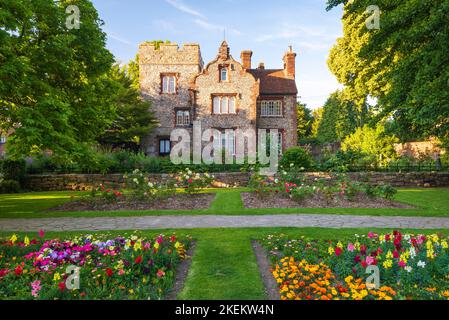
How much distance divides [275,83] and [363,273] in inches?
1083

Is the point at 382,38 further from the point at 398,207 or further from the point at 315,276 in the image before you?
the point at 315,276

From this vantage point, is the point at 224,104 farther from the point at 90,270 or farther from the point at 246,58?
the point at 90,270

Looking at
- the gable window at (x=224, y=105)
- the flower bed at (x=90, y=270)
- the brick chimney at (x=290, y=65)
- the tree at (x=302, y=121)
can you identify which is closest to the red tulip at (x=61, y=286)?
the flower bed at (x=90, y=270)

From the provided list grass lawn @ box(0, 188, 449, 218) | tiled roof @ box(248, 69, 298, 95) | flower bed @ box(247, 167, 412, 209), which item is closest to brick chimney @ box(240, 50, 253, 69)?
tiled roof @ box(248, 69, 298, 95)

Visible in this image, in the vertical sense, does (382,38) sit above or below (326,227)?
above

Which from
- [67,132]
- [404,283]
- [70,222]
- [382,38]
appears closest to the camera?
[404,283]

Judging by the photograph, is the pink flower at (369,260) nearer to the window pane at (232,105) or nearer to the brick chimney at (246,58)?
the window pane at (232,105)

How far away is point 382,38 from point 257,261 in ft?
33.9

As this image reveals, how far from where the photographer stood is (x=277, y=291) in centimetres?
449

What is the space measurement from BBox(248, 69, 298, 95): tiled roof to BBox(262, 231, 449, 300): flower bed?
2489 centimetres

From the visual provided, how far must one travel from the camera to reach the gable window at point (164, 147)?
96.9 ft
